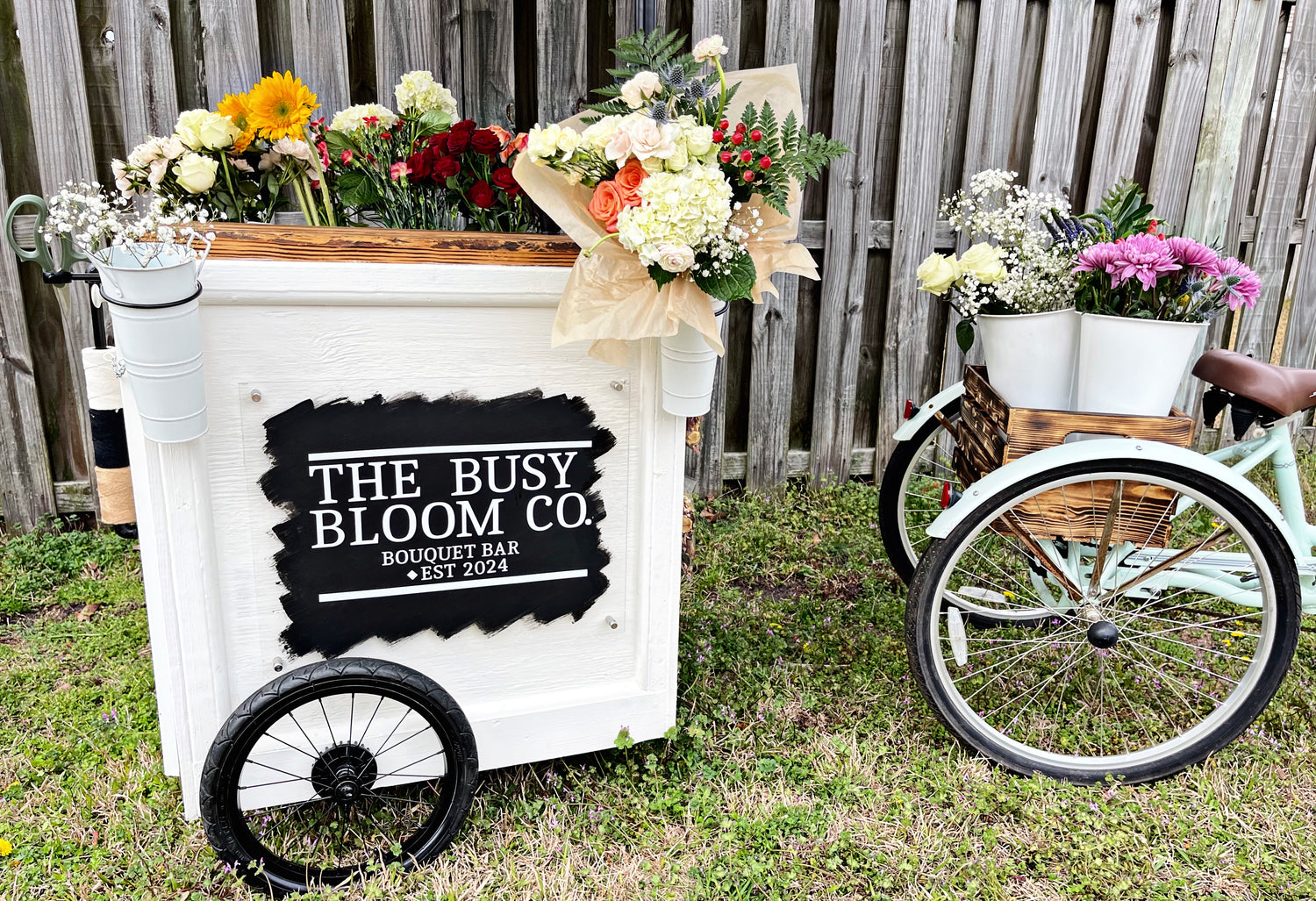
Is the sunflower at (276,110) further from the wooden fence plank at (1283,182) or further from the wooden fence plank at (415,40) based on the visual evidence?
the wooden fence plank at (1283,182)

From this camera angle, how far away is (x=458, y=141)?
71.7 inches

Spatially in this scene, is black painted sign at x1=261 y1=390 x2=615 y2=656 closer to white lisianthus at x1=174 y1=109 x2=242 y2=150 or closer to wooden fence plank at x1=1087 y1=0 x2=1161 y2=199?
white lisianthus at x1=174 y1=109 x2=242 y2=150

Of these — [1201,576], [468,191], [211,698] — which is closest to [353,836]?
[211,698]

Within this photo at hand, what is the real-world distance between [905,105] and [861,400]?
1.21 metres

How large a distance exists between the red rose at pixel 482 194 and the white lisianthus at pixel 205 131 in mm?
523

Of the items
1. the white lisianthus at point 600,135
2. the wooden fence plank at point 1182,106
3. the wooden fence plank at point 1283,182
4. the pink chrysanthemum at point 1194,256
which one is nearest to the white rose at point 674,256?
the white lisianthus at point 600,135

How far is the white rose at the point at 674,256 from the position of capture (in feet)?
5.13

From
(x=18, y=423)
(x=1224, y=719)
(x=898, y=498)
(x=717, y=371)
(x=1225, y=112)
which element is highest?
(x=1225, y=112)

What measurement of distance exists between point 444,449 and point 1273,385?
79.8 inches

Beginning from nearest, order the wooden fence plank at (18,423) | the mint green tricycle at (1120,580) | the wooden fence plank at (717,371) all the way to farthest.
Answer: the mint green tricycle at (1120,580)
the wooden fence plank at (18,423)
the wooden fence plank at (717,371)

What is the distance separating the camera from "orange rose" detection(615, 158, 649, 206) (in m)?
1.62

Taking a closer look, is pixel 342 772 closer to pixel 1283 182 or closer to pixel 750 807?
pixel 750 807

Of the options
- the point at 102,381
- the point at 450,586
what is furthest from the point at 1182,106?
the point at 102,381

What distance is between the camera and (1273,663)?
2.13m
